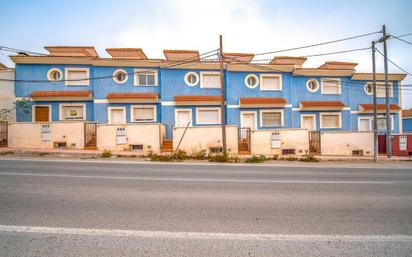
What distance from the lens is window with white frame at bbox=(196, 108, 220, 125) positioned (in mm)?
18953

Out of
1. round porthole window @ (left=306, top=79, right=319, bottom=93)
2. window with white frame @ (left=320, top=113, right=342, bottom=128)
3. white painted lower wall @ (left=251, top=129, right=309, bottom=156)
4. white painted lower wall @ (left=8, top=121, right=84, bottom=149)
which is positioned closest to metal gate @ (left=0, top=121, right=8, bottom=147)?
white painted lower wall @ (left=8, top=121, right=84, bottom=149)

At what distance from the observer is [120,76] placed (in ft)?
61.0

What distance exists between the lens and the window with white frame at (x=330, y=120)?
2017cm

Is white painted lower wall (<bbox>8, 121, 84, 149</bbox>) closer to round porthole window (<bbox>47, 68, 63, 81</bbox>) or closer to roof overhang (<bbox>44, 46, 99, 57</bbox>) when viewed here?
round porthole window (<bbox>47, 68, 63, 81</bbox>)

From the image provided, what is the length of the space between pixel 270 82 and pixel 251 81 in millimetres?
1820

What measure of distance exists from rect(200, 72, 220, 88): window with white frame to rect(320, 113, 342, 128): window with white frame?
10.6 meters

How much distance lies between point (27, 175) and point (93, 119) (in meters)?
12.3

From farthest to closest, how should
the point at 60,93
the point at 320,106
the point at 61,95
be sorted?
the point at 320,106 < the point at 60,93 < the point at 61,95

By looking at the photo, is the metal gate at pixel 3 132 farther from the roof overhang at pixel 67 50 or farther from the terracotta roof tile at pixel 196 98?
the terracotta roof tile at pixel 196 98

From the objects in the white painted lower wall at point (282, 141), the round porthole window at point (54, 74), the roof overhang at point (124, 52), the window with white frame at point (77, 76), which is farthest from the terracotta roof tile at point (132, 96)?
the white painted lower wall at point (282, 141)

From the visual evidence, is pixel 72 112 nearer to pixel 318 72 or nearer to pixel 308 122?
pixel 308 122

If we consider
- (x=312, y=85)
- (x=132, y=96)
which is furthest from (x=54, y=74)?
(x=312, y=85)

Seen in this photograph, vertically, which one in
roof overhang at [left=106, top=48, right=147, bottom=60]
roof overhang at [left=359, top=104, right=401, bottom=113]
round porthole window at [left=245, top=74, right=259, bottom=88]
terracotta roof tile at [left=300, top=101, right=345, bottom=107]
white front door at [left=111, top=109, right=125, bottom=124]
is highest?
roof overhang at [left=106, top=48, right=147, bottom=60]

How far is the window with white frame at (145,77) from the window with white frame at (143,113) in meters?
2.13
